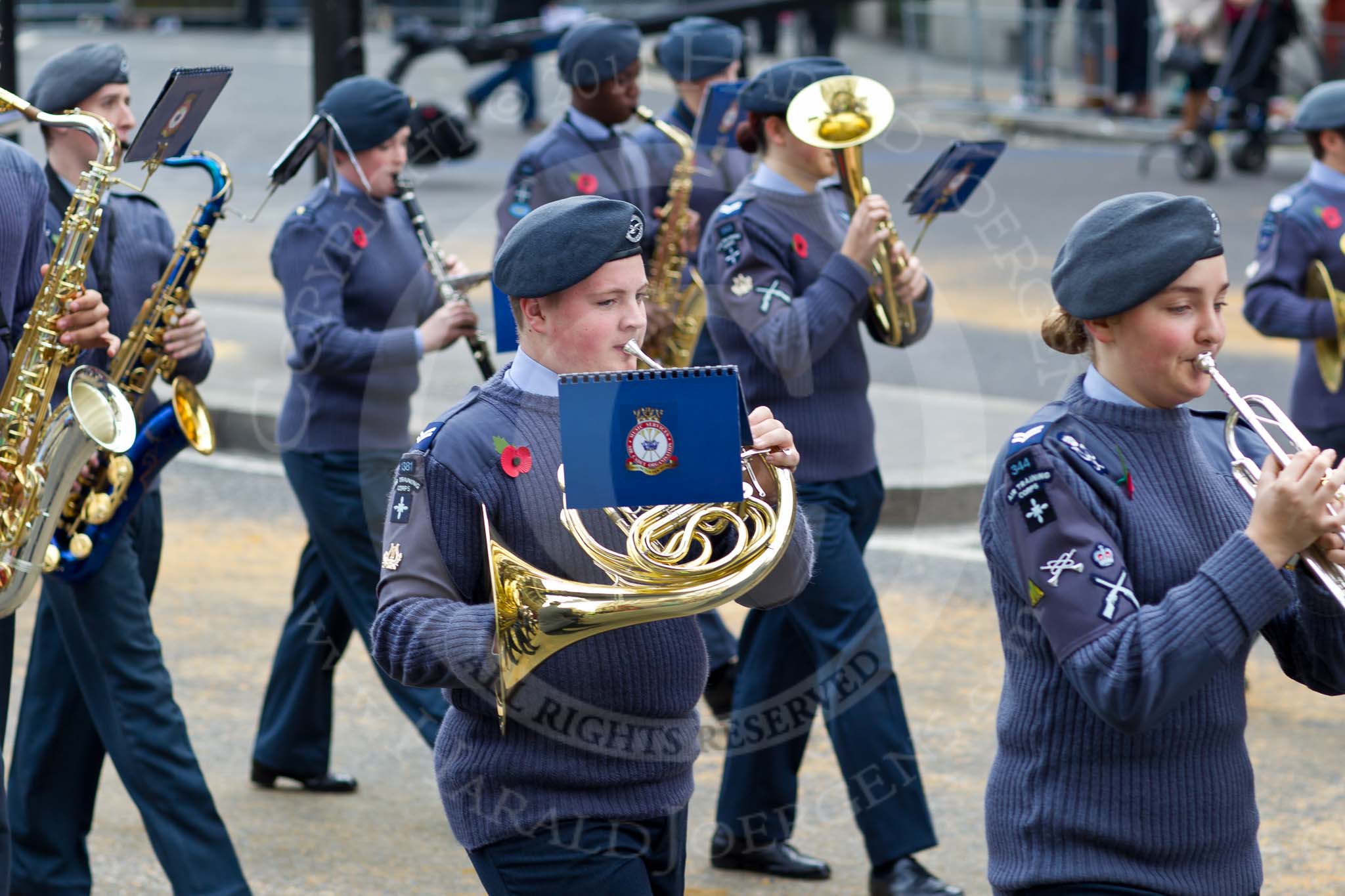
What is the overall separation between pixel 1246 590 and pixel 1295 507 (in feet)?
0.46

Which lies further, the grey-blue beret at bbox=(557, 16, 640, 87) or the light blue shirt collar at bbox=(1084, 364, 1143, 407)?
the grey-blue beret at bbox=(557, 16, 640, 87)

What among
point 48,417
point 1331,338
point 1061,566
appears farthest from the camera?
point 1331,338

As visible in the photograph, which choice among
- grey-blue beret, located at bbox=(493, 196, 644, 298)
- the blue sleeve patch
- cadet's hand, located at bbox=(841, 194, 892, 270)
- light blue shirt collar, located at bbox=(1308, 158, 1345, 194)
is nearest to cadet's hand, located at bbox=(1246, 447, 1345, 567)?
grey-blue beret, located at bbox=(493, 196, 644, 298)

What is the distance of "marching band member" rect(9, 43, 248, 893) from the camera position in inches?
181

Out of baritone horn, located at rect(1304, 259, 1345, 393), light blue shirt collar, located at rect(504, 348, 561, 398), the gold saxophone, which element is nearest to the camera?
light blue shirt collar, located at rect(504, 348, 561, 398)

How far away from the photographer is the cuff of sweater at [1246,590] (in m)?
2.82

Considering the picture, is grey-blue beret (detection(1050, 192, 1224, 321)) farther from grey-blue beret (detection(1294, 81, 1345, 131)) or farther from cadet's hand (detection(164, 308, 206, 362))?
grey-blue beret (detection(1294, 81, 1345, 131))

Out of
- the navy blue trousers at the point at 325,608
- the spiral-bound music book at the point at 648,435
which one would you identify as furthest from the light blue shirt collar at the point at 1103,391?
the navy blue trousers at the point at 325,608

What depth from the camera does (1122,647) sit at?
2.84m

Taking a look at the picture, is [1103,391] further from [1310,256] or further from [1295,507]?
[1310,256]

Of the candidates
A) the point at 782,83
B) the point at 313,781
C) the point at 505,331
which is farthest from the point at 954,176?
the point at 313,781

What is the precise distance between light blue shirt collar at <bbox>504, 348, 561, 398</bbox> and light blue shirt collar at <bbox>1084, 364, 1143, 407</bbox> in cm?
89

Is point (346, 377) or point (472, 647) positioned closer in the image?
point (472, 647)

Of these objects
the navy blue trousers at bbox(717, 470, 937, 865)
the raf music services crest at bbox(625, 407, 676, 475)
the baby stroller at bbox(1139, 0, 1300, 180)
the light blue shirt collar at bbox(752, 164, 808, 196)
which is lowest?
the baby stroller at bbox(1139, 0, 1300, 180)
